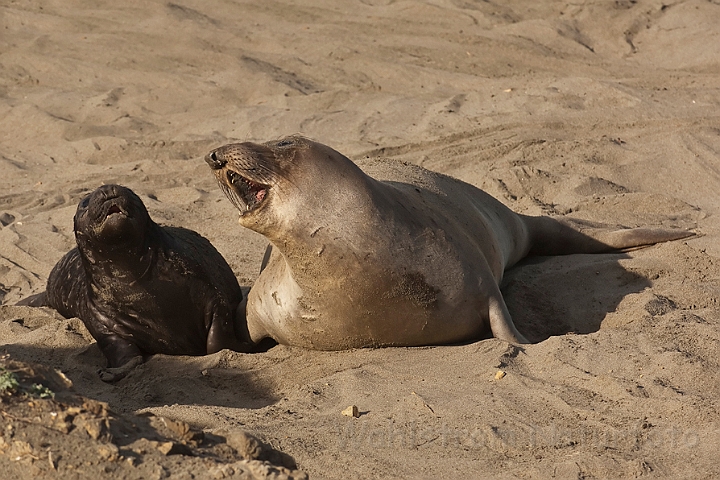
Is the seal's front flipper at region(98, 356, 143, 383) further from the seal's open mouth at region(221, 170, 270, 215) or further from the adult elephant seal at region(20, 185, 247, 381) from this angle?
the seal's open mouth at region(221, 170, 270, 215)

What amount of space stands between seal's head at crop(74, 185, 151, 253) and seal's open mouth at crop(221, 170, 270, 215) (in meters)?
0.92

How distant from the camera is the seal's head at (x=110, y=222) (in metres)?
5.51

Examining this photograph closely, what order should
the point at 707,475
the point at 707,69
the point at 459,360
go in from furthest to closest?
the point at 707,69 < the point at 459,360 < the point at 707,475

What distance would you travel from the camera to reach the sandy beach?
3.81 metres

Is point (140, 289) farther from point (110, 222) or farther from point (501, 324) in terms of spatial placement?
point (501, 324)

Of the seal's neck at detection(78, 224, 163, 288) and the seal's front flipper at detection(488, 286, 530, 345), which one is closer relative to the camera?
the seal's front flipper at detection(488, 286, 530, 345)

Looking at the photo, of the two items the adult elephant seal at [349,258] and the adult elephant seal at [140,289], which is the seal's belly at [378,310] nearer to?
the adult elephant seal at [349,258]

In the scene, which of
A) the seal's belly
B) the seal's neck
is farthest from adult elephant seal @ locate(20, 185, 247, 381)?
the seal's belly

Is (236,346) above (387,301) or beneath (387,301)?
beneath

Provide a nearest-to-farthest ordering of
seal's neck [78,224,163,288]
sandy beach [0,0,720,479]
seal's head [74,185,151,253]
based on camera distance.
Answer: sandy beach [0,0,720,479] → seal's head [74,185,151,253] → seal's neck [78,224,163,288]

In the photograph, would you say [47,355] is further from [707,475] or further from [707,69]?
[707,69]

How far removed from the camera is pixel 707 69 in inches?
433

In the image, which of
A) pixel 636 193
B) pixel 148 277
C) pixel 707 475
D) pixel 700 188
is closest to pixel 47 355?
pixel 148 277

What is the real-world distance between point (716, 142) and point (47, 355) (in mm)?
6195
